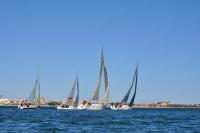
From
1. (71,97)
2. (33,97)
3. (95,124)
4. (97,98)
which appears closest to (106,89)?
(97,98)

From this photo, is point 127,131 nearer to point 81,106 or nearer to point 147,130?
point 147,130

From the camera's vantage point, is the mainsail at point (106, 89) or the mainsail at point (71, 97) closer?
the mainsail at point (106, 89)

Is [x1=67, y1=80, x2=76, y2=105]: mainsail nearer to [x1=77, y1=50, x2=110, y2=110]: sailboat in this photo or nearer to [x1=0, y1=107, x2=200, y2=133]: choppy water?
[x1=77, y1=50, x2=110, y2=110]: sailboat

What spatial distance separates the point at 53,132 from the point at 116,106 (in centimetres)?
11871

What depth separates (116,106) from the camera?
168 m

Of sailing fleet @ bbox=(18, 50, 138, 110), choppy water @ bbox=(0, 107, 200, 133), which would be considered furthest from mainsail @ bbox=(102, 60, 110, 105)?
choppy water @ bbox=(0, 107, 200, 133)

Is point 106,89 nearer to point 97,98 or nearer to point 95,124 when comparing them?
point 97,98

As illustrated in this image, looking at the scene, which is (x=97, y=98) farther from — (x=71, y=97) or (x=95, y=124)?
(x=95, y=124)

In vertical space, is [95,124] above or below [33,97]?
below

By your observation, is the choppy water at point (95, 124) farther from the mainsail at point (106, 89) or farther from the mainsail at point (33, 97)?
the mainsail at point (33, 97)

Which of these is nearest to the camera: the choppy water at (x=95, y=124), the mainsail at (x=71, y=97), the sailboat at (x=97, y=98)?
the choppy water at (x=95, y=124)

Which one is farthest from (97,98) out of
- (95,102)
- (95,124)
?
(95,124)

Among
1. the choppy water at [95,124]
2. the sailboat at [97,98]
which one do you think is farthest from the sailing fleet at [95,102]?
the choppy water at [95,124]

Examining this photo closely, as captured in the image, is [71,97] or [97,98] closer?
[97,98]
